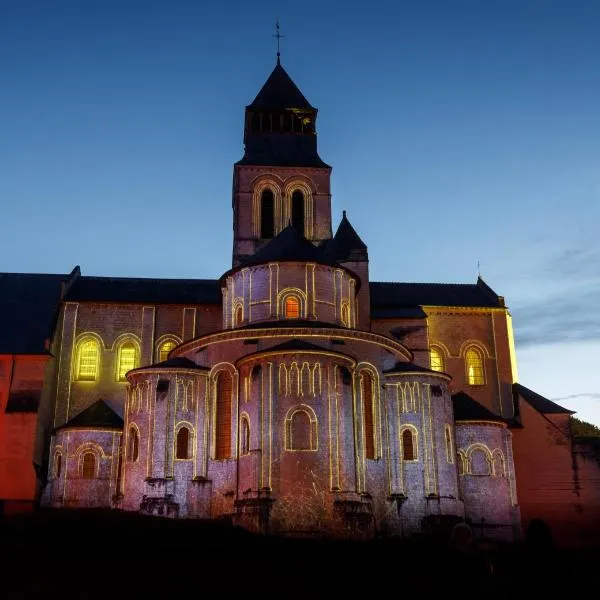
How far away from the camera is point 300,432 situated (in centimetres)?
3303

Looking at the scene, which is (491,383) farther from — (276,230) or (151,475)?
(151,475)

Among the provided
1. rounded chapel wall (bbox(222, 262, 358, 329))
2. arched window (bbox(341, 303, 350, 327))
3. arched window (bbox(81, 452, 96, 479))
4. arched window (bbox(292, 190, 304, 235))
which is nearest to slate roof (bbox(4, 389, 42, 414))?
arched window (bbox(81, 452, 96, 479))

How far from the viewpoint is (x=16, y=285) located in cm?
4784

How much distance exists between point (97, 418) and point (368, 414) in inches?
603

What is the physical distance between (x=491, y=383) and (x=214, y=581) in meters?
33.1

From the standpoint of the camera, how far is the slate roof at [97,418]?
1596 inches

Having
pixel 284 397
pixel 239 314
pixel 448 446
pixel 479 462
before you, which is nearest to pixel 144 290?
pixel 239 314

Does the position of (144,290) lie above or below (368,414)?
above

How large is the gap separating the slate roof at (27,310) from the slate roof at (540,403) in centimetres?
2966

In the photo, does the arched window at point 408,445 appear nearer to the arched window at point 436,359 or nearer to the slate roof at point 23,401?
the arched window at point 436,359

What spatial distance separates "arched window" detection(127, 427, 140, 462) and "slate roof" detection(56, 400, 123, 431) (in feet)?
13.6

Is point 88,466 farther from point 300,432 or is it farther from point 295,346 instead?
point 295,346

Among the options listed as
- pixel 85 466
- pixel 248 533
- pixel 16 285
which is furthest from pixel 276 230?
pixel 248 533

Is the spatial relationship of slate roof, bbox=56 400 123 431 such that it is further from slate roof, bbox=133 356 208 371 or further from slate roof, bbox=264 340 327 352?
slate roof, bbox=264 340 327 352
